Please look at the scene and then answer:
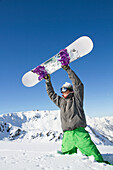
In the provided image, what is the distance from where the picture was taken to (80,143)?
2682 mm

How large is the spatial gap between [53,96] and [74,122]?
3.10 ft

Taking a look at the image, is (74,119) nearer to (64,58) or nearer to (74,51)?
(64,58)

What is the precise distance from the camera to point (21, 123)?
3662 centimetres

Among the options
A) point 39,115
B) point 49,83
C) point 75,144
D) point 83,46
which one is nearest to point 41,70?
point 49,83

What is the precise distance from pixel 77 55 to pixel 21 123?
3613cm

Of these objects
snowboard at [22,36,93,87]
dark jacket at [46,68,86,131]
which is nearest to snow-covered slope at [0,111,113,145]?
snowboard at [22,36,93,87]

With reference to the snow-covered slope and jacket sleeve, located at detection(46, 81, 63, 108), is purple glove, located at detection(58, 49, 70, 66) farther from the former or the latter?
the snow-covered slope

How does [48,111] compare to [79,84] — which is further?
[48,111]

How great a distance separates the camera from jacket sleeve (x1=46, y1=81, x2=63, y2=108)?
339 cm

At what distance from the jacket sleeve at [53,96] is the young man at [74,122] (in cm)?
8

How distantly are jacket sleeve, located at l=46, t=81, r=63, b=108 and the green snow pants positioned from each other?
74cm

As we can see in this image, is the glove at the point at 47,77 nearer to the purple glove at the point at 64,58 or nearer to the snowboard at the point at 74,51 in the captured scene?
Result: the snowboard at the point at 74,51

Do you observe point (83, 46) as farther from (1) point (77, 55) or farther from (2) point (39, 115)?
(2) point (39, 115)

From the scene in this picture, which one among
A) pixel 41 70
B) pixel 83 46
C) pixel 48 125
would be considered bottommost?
pixel 48 125
